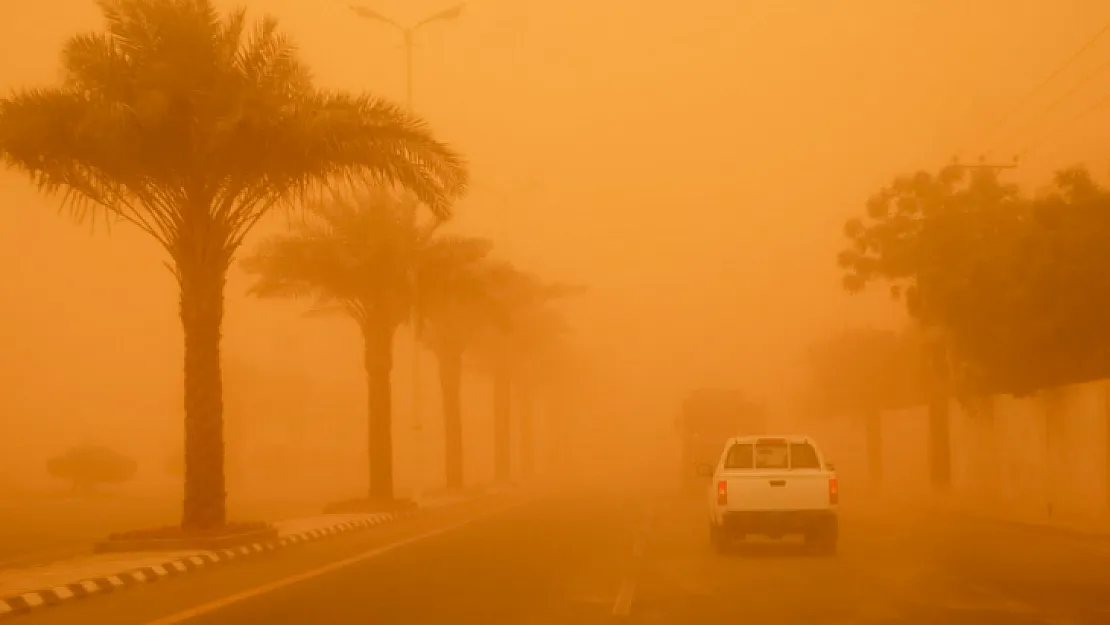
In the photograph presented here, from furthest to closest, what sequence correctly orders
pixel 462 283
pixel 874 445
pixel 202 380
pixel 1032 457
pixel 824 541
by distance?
pixel 874 445 < pixel 462 283 < pixel 1032 457 < pixel 202 380 < pixel 824 541

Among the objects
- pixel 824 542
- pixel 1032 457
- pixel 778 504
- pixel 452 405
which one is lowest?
pixel 824 542

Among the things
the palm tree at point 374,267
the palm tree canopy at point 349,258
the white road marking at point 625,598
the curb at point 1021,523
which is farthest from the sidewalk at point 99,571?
the curb at point 1021,523

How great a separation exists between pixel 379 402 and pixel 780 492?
Result: 17440mm

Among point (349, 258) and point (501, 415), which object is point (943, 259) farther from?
point (501, 415)

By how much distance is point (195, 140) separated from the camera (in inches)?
914

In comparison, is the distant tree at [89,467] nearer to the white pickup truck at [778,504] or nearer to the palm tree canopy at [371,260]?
the palm tree canopy at [371,260]

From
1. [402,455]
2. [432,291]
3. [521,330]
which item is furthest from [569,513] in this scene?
[402,455]

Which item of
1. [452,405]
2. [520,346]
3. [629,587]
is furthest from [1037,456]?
[520,346]

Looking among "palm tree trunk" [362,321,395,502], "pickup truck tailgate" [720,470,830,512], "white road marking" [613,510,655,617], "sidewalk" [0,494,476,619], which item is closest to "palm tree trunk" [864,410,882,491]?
"palm tree trunk" [362,321,395,502]

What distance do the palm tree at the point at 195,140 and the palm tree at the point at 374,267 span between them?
372 inches

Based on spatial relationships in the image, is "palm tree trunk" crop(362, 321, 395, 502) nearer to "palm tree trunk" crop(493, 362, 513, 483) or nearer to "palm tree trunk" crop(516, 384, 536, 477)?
"palm tree trunk" crop(493, 362, 513, 483)

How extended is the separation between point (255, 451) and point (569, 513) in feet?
201

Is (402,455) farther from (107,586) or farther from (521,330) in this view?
(107,586)

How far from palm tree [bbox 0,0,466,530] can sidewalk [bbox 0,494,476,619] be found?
2.07 meters
